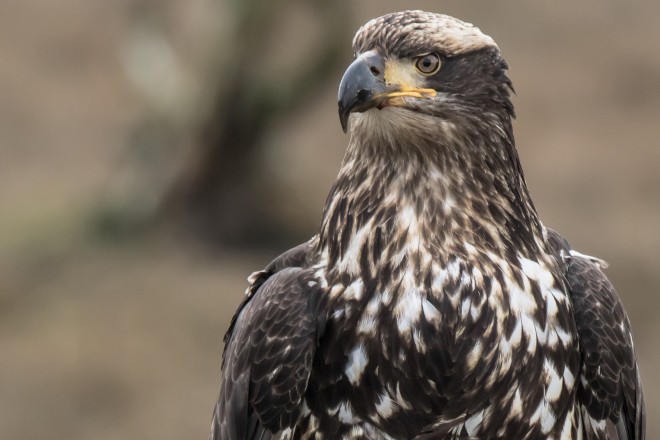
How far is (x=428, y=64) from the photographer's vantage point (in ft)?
17.1

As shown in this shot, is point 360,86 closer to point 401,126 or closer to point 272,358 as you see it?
point 401,126

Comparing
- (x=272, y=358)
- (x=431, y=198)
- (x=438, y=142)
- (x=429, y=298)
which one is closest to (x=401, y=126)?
(x=438, y=142)

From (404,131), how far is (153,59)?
33.6 feet

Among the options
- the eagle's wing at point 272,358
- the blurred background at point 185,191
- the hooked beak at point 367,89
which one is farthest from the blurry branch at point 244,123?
the hooked beak at point 367,89

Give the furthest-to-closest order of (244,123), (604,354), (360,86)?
(244,123) → (604,354) → (360,86)

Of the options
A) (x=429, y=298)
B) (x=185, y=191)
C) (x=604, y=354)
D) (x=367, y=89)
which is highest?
(x=367, y=89)

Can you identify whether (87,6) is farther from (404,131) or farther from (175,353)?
(404,131)

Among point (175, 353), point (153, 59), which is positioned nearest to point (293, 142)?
point (153, 59)

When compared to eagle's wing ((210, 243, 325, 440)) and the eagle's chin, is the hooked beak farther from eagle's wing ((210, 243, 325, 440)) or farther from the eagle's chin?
eagle's wing ((210, 243, 325, 440))

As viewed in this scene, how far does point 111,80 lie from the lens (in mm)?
19094

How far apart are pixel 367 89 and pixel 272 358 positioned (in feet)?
3.57

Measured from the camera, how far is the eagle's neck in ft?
17.2

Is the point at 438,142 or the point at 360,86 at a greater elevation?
the point at 360,86

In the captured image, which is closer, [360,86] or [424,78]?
[360,86]
